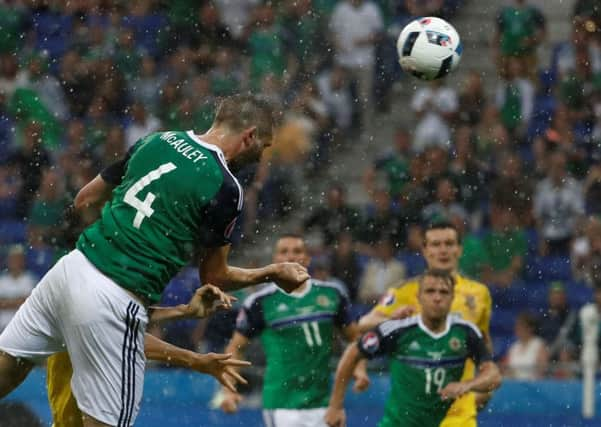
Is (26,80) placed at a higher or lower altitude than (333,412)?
higher

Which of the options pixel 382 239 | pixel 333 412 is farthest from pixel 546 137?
pixel 333 412

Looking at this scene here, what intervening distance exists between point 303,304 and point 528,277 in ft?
14.4

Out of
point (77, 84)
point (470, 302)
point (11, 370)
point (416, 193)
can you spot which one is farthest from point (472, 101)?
point (11, 370)

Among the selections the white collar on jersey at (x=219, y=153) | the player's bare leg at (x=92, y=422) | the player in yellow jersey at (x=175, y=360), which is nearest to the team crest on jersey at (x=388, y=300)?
the player in yellow jersey at (x=175, y=360)

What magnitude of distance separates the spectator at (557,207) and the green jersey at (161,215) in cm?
791

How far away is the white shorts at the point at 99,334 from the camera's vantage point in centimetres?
578

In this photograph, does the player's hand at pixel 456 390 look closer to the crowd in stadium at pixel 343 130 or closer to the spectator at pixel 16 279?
the crowd in stadium at pixel 343 130

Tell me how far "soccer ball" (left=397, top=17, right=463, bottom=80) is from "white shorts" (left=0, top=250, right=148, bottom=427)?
3772mm

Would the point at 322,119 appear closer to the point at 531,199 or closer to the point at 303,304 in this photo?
the point at 531,199

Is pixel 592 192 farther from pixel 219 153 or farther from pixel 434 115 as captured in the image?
pixel 219 153

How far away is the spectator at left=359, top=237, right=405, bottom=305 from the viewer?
42.7 ft

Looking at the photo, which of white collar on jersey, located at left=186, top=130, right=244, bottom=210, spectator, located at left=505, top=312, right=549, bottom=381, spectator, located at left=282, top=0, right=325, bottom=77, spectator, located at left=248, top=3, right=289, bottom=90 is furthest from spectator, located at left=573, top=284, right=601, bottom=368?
white collar on jersey, located at left=186, top=130, right=244, bottom=210

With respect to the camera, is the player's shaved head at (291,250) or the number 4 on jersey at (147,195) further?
the player's shaved head at (291,250)

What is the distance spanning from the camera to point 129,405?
19.1ft
